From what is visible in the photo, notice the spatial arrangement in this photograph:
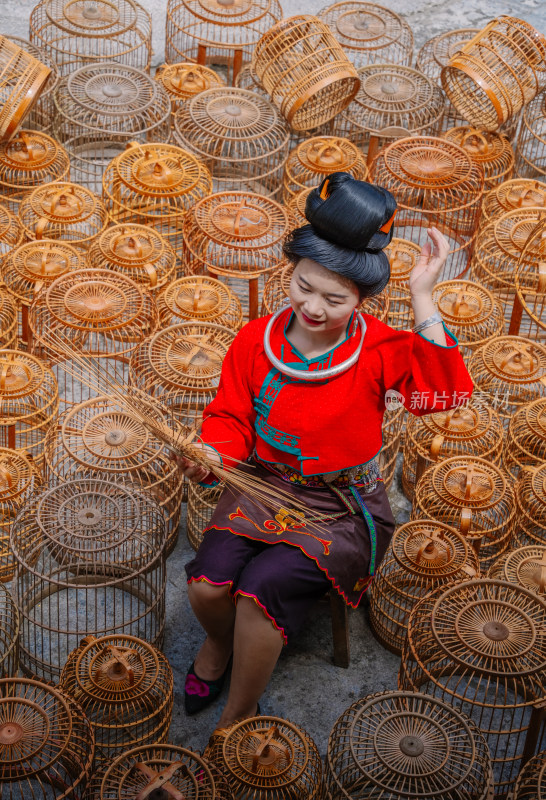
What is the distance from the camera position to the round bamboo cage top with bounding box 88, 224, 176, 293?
466 cm

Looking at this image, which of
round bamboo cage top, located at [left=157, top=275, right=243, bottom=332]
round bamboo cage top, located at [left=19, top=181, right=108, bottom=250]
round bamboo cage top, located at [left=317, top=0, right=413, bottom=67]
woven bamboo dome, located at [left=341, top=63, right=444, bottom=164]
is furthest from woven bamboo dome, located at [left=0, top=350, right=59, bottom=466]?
round bamboo cage top, located at [left=317, top=0, right=413, bottom=67]

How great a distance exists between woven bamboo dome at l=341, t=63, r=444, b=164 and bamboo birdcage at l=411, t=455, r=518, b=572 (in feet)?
7.27

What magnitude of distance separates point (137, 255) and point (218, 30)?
3012 mm

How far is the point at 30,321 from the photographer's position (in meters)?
4.41

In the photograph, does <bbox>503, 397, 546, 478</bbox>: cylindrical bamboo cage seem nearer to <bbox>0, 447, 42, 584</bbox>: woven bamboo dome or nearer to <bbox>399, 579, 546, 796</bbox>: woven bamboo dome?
<bbox>399, 579, 546, 796</bbox>: woven bamboo dome

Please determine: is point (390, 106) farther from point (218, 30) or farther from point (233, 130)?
point (218, 30)

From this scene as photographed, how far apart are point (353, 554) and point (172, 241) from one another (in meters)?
2.58

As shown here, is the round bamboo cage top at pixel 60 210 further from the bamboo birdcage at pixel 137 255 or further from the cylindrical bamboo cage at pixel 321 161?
the cylindrical bamboo cage at pixel 321 161

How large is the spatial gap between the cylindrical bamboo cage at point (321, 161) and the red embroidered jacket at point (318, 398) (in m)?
2.09

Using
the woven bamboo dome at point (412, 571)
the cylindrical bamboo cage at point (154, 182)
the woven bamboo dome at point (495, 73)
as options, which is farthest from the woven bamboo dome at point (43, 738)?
the woven bamboo dome at point (495, 73)

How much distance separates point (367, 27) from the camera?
6.56 metres

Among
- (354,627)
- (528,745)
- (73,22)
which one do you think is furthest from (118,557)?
(73,22)

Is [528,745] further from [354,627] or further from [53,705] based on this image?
[53,705]

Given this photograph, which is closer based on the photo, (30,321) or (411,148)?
(30,321)
